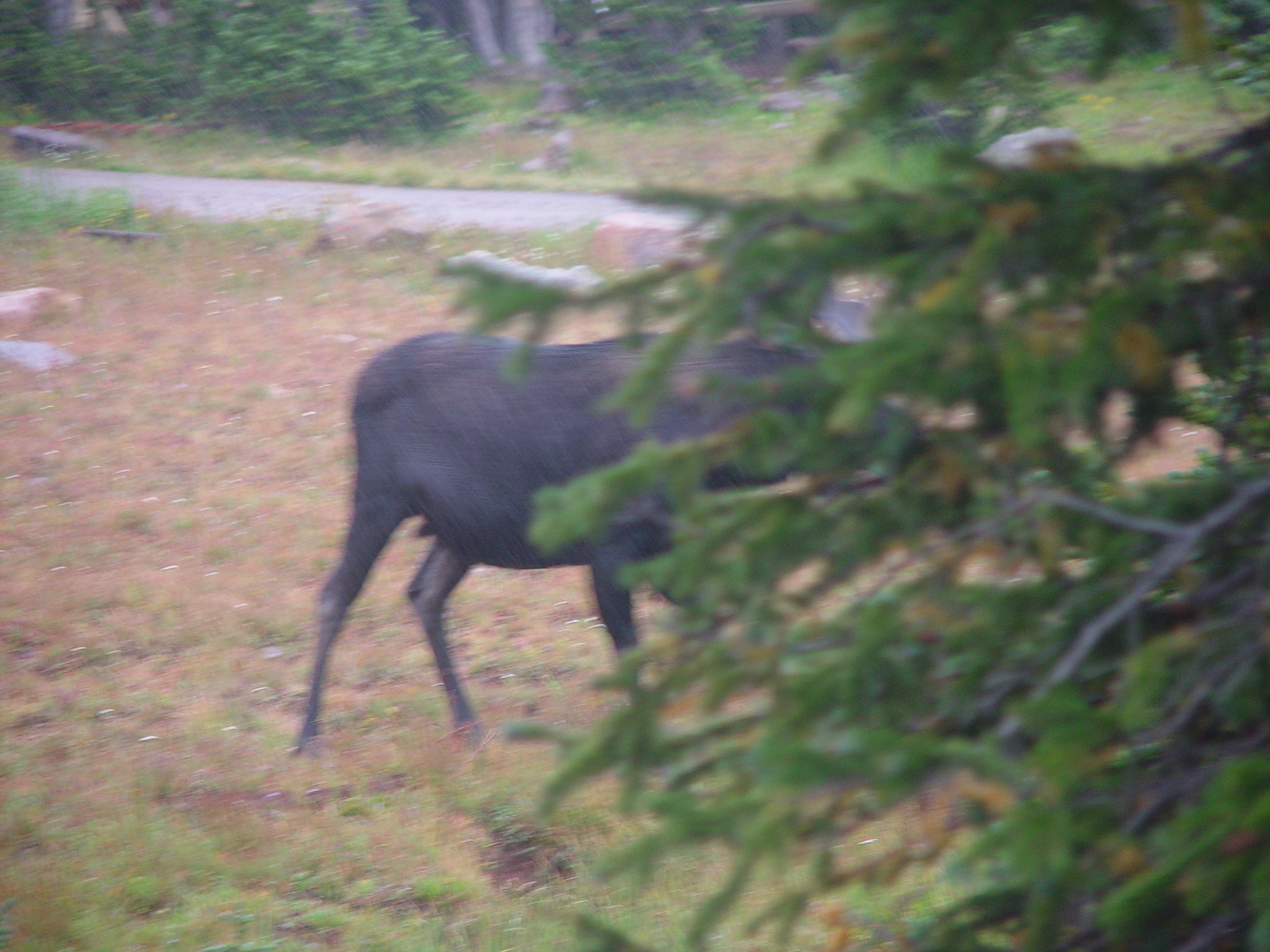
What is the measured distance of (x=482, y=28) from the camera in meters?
28.8

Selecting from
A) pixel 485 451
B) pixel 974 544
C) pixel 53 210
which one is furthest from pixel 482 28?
pixel 974 544

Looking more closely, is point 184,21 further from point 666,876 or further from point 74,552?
point 666,876

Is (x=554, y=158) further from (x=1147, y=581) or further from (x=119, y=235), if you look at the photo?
(x=1147, y=581)

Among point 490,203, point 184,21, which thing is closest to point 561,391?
point 490,203

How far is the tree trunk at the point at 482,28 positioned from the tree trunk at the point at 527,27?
28.2 inches

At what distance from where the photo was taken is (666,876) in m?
4.03

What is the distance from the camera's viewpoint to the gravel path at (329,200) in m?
13.7

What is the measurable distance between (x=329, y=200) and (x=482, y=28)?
1642 cm

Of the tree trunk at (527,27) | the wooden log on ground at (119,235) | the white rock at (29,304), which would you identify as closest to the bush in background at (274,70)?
the tree trunk at (527,27)

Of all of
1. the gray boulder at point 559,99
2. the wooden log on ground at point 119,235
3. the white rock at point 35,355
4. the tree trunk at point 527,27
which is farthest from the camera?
the tree trunk at point 527,27

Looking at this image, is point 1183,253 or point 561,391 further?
point 561,391

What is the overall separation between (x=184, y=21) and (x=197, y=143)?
12.5ft

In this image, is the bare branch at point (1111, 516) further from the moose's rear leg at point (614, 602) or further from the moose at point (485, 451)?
the moose's rear leg at point (614, 602)

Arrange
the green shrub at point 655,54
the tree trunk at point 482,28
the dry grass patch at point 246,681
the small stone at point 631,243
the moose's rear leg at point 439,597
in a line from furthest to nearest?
the tree trunk at point 482,28 < the green shrub at point 655,54 < the small stone at point 631,243 < the moose's rear leg at point 439,597 < the dry grass patch at point 246,681
